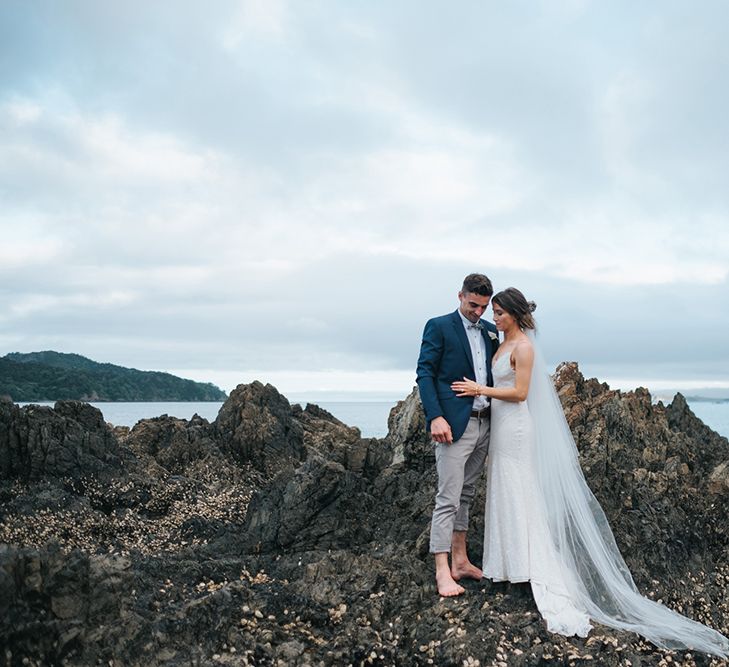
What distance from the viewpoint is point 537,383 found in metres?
9.18

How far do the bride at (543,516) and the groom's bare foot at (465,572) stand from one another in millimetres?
139

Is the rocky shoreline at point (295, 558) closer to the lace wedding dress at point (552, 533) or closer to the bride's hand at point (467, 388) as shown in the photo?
the lace wedding dress at point (552, 533)

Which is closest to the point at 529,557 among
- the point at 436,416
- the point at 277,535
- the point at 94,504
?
the point at 436,416

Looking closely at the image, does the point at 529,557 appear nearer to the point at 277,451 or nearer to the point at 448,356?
the point at 448,356

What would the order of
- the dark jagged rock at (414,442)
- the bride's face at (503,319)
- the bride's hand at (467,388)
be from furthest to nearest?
1. the dark jagged rock at (414,442)
2. the bride's face at (503,319)
3. the bride's hand at (467,388)

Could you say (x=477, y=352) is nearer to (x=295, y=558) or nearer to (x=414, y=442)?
(x=295, y=558)

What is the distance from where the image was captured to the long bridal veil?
838 cm

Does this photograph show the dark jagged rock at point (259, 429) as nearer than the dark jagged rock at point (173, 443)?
No

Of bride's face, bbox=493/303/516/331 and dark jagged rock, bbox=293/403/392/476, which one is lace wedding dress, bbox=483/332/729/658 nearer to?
bride's face, bbox=493/303/516/331

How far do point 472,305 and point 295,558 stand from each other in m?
4.05

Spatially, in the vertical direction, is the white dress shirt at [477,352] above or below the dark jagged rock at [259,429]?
above

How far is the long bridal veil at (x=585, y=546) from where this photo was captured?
8.38 metres

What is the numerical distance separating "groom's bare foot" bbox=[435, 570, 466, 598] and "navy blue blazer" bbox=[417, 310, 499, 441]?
5.31 ft

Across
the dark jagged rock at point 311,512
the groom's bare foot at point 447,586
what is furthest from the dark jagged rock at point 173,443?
the groom's bare foot at point 447,586
